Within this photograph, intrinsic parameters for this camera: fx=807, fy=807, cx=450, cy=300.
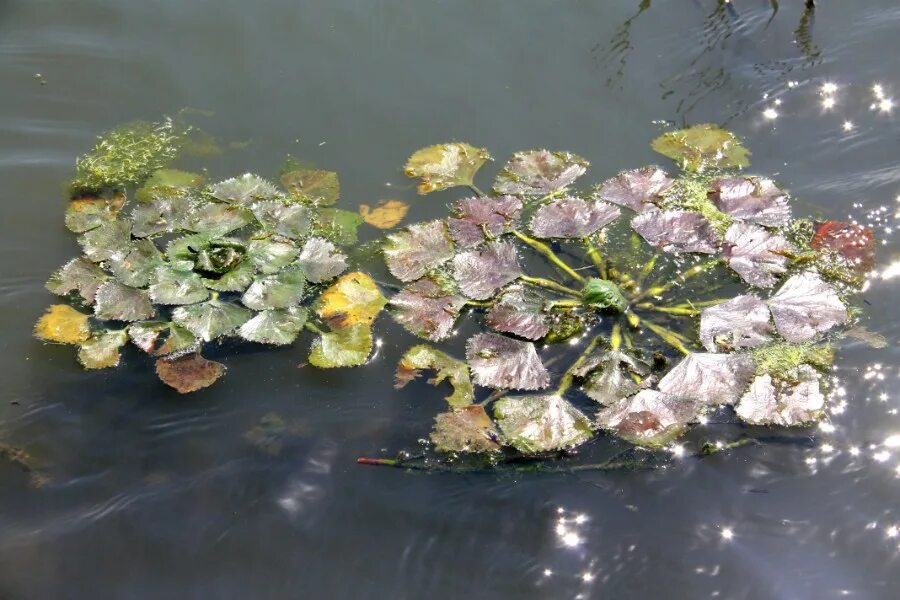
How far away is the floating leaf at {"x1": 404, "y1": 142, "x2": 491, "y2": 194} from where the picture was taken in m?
2.80

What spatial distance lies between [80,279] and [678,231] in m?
1.87

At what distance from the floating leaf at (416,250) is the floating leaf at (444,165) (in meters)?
0.25

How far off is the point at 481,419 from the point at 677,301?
30.0 inches

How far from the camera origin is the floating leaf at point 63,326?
239 centimetres

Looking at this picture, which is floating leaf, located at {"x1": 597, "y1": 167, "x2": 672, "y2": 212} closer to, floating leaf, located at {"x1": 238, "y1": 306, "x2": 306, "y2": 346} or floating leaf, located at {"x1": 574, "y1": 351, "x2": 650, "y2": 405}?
floating leaf, located at {"x1": 574, "y1": 351, "x2": 650, "y2": 405}

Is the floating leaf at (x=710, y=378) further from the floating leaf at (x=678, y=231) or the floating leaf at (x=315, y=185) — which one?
the floating leaf at (x=315, y=185)

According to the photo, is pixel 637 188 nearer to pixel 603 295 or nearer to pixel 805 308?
pixel 603 295

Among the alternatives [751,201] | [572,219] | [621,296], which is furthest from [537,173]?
[751,201]

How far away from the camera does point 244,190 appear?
2.72 m

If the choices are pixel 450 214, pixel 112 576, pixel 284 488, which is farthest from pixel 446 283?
pixel 112 576

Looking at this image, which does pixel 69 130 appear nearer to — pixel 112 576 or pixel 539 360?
pixel 112 576

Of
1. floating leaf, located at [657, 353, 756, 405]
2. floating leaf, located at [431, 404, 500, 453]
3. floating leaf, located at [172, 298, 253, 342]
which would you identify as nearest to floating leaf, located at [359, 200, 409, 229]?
floating leaf, located at [172, 298, 253, 342]

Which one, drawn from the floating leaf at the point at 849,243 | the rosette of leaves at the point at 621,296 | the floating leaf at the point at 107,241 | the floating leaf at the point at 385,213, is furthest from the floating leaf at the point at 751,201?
the floating leaf at the point at 107,241

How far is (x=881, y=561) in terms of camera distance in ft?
6.40
